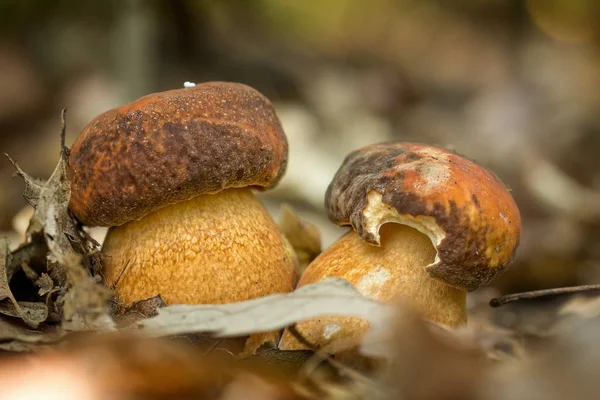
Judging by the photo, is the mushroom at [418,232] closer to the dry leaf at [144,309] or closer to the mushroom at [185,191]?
the mushroom at [185,191]

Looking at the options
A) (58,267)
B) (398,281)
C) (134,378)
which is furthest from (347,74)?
(134,378)

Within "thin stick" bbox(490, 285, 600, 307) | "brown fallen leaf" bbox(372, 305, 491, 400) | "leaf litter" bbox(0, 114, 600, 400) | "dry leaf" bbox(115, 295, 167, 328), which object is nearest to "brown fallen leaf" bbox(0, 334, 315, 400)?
"leaf litter" bbox(0, 114, 600, 400)

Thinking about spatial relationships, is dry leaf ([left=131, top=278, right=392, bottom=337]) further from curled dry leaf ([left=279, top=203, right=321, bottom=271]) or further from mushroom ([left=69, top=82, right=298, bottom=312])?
curled dry leaf ([left=279, top=203, right=321, bottom=271])

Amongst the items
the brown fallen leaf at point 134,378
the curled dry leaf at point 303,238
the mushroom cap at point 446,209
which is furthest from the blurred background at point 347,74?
the brown fallen leaf at point 134,378

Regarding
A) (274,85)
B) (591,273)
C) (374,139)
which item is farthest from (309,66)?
(591,273)

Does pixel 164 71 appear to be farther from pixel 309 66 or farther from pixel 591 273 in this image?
pixel 591 273
